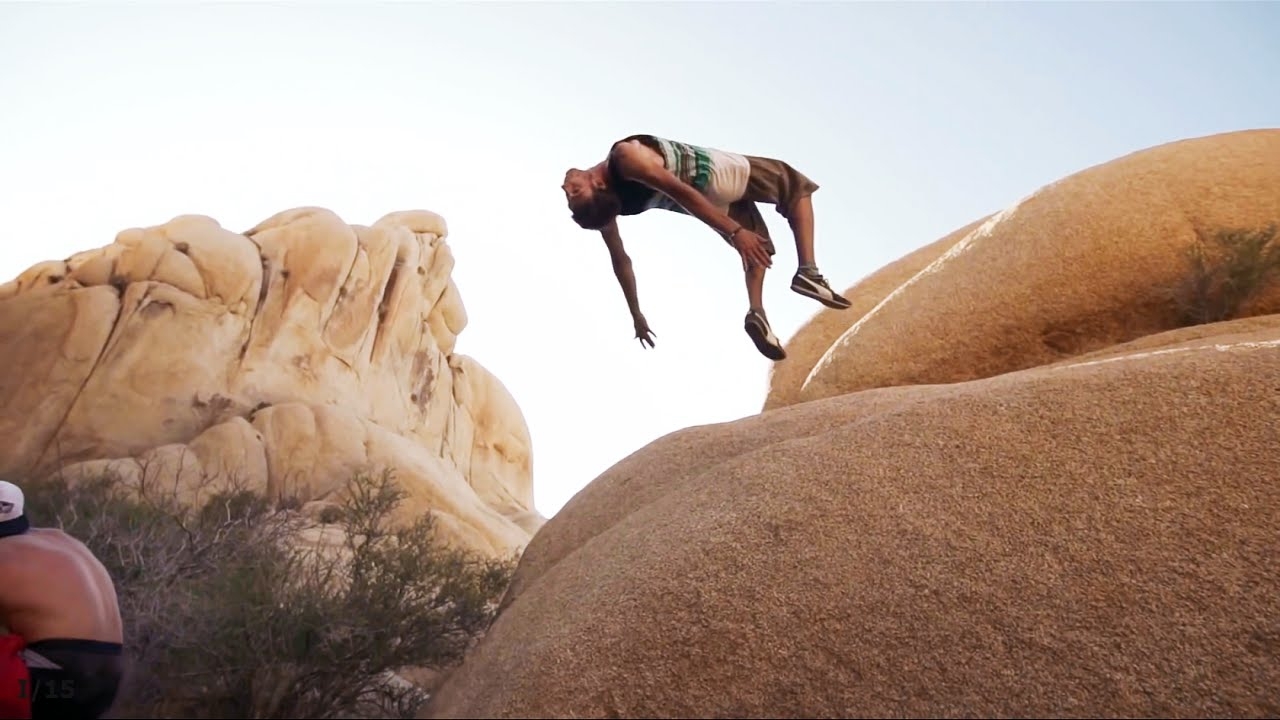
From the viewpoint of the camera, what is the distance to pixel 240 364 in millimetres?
27516

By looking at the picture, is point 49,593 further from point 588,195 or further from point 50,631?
point 588,195

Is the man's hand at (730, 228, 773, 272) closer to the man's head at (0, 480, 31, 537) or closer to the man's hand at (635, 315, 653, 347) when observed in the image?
the man's hand at (635, 315, 653, 347)

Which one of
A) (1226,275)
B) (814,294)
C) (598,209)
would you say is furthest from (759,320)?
(1226,275)

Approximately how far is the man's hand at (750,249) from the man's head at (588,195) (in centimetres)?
113

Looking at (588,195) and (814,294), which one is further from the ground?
(588,195)

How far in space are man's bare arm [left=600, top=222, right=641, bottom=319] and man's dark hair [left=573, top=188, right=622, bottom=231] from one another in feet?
0.73

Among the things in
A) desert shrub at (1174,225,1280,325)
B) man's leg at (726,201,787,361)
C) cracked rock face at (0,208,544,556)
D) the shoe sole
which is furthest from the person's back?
cracked rock face at (0,208,544,556)

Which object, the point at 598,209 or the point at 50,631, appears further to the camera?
the point at 598,209

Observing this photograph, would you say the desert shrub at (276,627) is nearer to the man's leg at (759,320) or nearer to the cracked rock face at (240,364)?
the man's leg at (759,320)

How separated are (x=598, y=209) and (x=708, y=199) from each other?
785 millimetres

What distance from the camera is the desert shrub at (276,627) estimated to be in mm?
6777

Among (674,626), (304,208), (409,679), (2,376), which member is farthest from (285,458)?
(674,626)

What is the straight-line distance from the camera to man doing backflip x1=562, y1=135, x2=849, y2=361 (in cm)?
Answer: 720

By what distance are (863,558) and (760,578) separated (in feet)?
1.68
